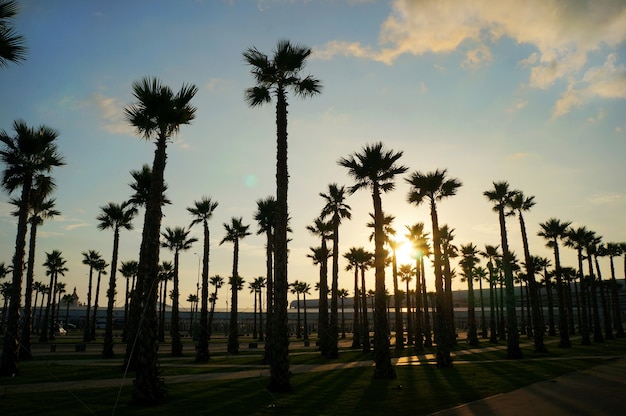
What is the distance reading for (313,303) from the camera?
571ft

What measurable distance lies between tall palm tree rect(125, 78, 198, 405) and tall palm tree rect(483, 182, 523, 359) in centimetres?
2659

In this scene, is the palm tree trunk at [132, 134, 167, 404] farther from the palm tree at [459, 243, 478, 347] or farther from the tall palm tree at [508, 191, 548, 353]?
the palm tree at [459, 243, 478, 347]

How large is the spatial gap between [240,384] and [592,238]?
170 ft

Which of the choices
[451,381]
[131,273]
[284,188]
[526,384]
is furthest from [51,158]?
[131,273]

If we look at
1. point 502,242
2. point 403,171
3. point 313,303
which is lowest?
point 313,303

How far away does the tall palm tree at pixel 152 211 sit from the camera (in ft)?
44.7

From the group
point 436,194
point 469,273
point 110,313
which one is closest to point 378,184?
point 436,194

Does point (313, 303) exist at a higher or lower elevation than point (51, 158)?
lower

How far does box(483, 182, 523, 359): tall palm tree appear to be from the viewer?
31.2 m

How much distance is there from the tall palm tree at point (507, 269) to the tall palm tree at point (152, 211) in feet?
87.3

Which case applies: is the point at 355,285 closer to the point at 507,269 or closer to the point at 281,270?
the point at 507,269

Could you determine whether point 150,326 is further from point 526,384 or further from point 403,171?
point 403,171

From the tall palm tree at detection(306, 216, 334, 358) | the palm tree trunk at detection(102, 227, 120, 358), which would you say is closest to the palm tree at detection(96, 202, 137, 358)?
the palm tree trunk at detection(102, 227, 120, 358)

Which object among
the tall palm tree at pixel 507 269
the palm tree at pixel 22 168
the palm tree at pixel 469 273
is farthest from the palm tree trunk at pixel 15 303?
the palm tree at pixel 469 273
